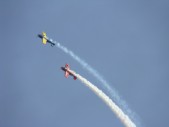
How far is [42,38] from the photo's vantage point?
568 feet

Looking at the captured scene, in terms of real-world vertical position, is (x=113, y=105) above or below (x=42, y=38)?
below

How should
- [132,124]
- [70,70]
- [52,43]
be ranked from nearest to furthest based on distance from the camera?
[132,124]
[70,70]
[52,43]

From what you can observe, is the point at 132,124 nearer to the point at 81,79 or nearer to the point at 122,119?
the point at 122,119

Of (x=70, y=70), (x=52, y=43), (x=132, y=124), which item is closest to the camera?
(x=132, y=124)

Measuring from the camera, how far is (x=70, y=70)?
160 m

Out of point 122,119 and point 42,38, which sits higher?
point 42,38

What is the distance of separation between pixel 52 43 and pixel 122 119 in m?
37.5

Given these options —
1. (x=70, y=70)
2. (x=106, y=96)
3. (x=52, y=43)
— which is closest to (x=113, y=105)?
(x=106, y=96)

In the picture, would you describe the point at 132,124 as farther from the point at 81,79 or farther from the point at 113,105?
the point at 81,79

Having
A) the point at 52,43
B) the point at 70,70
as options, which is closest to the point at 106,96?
the point at 70,70

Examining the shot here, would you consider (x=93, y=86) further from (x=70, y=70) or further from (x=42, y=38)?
(x=42, y=38)

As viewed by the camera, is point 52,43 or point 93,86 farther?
point 52,43

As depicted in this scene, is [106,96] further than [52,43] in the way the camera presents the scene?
No

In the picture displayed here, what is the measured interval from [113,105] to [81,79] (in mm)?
12425
